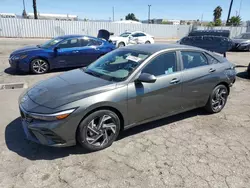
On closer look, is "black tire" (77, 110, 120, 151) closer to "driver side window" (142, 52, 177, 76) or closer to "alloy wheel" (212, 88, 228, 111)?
"driver side window" (142, 52, 177, 76)

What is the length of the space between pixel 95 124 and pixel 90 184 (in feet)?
2.72

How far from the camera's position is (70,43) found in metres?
7.92

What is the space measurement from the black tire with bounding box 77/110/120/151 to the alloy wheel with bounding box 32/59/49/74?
538 centimetres

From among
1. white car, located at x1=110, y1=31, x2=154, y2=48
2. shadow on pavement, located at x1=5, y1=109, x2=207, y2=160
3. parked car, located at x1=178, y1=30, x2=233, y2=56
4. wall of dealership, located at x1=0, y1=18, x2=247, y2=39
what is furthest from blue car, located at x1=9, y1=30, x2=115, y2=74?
wall of dealership, located at x1=0, y1=18, x2=247, y2=39

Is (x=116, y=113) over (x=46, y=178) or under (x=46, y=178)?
over

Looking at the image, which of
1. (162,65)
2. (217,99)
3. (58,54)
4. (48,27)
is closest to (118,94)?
(162,65)

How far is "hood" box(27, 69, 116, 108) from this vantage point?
2750 mm

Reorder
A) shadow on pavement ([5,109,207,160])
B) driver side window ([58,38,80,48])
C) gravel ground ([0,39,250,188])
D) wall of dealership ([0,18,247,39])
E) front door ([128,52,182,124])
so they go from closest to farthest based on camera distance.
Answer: gravel ground ([0,39,250,188]) < shadow on pavement ([5,109,207,160]) < front door ([128,52,182,124]) < driver side window ([58,38,80,48]) < wall of dealership ([0,18,247,39])

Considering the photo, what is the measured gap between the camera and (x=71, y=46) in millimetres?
7922

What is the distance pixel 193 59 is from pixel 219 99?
1156mm

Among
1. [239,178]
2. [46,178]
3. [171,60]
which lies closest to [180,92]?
[171,60]

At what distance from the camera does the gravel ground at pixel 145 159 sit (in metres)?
2.46

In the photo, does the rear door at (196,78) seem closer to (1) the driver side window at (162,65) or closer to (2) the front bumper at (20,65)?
(1) the driver side window at (162,65)

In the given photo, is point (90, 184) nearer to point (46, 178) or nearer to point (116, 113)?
point (46, 178)
